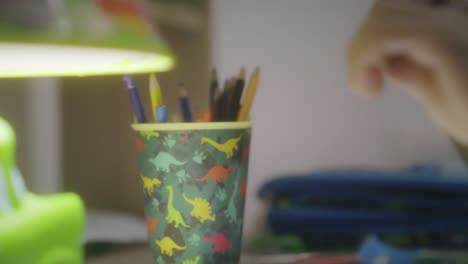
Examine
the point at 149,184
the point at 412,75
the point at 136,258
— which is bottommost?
the point at 136,258

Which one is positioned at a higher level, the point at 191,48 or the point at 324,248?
the point at 191,48

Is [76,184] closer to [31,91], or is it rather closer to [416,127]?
[31,91]

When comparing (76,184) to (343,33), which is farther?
(76,184)

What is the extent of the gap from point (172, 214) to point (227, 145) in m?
0.07

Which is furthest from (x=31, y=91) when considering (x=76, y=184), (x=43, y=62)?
(x=43, y=62)

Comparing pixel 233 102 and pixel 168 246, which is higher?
pixel 233 102

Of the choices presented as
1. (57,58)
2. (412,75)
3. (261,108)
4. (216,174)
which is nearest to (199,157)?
(216,174)

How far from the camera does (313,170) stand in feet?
2.52

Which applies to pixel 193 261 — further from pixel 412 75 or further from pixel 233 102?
pixel 412 75

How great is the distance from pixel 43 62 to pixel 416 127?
0.54 m

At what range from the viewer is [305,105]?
75 centimetres

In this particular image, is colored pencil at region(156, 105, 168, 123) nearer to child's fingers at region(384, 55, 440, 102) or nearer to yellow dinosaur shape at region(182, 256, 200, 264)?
yellow dinosaur shape at region(182, 256, 200, 264)

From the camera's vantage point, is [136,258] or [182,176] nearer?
[182,176]

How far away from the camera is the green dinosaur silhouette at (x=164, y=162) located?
0.42 meters
